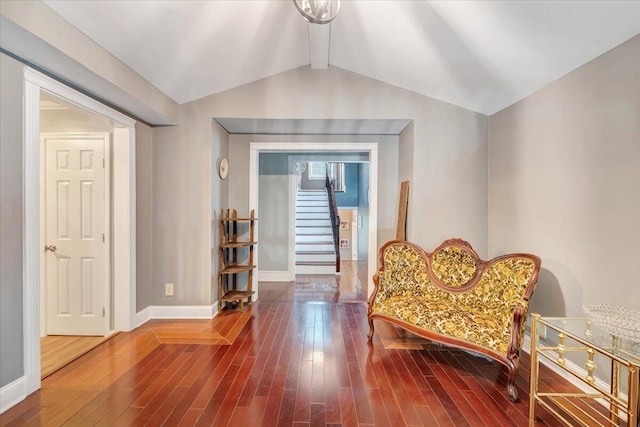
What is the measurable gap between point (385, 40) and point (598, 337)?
8.56 feet

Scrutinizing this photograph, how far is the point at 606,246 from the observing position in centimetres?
201

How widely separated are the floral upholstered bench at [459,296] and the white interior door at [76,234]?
9.27ft

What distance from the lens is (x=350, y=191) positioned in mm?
9492

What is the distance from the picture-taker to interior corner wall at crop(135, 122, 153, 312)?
131 inches

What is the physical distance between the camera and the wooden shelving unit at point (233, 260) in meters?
3.75

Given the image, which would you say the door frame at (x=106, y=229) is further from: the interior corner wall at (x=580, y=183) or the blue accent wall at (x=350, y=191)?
the blue accent wall at (x=350, y=191)

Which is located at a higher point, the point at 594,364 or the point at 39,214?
the point at 39,214

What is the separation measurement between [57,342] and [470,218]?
447 centimetres

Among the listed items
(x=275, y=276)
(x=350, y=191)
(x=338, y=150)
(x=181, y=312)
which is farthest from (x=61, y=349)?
(x=350, y=191)

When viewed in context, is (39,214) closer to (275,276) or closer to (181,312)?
(181,312)

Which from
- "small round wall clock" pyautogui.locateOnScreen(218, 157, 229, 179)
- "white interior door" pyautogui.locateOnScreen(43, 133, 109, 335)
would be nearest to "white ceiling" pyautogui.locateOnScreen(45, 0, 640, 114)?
"small round wall clock" pyautogui.locateOnScreen(218, 157, 229, 179)

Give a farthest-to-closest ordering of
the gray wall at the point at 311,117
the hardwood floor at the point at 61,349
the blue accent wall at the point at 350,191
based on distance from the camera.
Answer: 1. the blue accent wall at the point at 350,191
2. the gray wall at the point at 311,117
3. the hardwood floor at the point at 61,349

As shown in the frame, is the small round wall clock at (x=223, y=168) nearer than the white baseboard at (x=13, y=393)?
No

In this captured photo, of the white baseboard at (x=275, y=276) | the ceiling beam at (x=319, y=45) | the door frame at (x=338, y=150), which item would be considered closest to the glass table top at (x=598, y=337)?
the door frame at (x=338, y=150)
